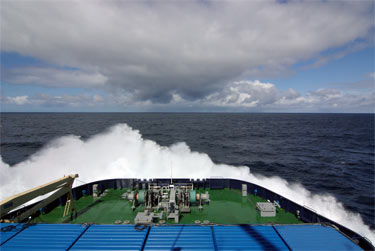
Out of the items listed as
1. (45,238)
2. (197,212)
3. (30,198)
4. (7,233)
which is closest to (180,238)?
(197,212)

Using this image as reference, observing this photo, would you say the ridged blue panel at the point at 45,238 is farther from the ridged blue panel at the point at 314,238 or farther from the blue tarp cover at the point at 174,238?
the ridged blue panel at the point at 314,238

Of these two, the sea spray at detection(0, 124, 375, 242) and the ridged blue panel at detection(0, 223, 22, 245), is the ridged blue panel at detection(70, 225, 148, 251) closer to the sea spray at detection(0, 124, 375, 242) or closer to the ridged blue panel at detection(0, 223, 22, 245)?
the ridged blue panel at detection(0, 223, 22, 245)

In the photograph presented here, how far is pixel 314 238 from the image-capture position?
839 cm

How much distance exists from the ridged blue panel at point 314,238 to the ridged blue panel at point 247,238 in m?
0.47

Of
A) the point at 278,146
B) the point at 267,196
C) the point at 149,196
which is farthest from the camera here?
the point at 278,146

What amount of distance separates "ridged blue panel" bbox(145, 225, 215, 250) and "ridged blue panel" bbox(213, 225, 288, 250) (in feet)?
1.61

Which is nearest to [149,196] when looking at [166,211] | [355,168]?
[166,211]

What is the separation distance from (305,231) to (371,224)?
2006cm

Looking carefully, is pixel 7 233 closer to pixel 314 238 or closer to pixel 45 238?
pixel 45 238

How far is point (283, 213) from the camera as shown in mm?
13766

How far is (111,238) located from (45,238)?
2973mm

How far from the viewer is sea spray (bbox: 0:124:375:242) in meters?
25.0

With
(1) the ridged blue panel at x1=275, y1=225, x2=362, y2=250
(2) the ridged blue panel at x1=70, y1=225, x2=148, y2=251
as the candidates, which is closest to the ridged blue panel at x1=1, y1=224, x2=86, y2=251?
(2) the ridged blue panel at x1=70, y1=225, x2=148, y2=251

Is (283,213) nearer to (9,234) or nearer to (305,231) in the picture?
(305,231)
